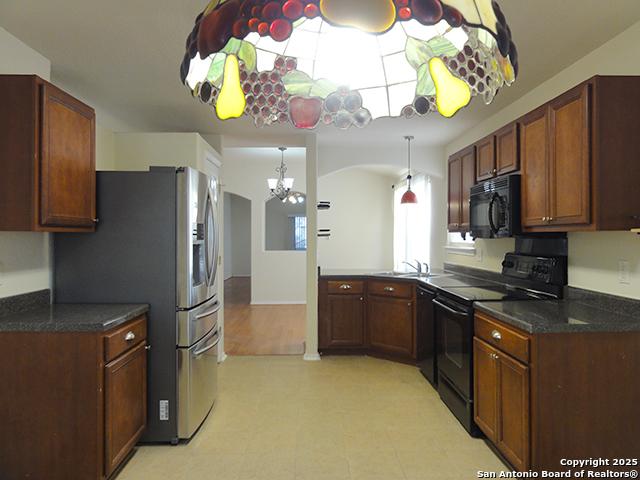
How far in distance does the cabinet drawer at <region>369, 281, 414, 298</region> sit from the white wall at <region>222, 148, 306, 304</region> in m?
3.54

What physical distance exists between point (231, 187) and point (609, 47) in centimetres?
650

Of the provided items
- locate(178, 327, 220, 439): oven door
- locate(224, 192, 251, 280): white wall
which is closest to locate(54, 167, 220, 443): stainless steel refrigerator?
locate(178, 327, 220, 439): oven door

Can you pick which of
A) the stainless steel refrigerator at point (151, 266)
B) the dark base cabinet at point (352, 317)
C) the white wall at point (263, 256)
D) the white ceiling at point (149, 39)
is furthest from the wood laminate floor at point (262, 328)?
the white ceiling at point (149, 39)

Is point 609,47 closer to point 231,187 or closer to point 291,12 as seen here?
point 291,12

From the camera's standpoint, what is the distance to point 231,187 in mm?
7926

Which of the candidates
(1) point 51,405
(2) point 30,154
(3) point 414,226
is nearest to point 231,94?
(2) point 30,154

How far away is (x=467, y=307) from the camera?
107 inches

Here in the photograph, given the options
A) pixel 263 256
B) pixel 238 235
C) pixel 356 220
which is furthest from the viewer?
pixel 238 235

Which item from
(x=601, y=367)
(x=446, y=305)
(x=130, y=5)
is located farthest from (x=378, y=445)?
(x=130, y=5)

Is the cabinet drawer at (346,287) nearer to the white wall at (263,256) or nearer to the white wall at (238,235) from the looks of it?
the white wall at (263,256)

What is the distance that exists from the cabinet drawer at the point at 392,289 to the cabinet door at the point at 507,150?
1.48 meters

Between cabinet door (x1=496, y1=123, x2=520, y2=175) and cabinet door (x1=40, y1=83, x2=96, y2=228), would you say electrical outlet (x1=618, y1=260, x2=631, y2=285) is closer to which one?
cabinet door (x1=496, y1=123, x2=520, y2=175)

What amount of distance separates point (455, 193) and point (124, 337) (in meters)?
3.13

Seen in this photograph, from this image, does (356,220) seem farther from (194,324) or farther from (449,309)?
(194,324)
